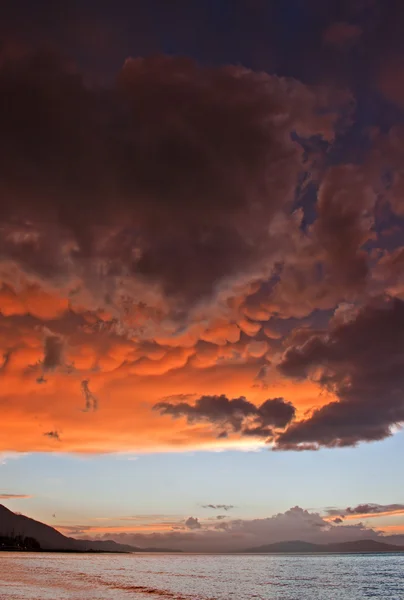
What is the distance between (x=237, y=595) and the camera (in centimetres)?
7244

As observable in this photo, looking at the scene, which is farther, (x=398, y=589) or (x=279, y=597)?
(x=398, y=589)

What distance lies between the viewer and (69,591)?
221 feet

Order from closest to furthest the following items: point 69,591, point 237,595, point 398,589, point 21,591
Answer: point 21,591, point 69,591, point 237,595, point 398,589

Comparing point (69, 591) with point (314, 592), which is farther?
point (314, 592)

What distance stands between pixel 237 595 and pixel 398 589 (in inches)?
1503

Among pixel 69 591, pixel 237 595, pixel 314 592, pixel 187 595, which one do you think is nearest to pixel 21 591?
pixel 69 591

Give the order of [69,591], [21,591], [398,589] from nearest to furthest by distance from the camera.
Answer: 1. [21,591]
2. [69,591]
3. [398,589]

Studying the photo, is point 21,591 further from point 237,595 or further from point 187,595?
point 237,595

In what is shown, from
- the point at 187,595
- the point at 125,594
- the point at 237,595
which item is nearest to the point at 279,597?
the point at 237,595

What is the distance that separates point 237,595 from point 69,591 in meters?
23.5

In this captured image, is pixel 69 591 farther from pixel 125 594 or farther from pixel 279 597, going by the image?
pixel 279 597

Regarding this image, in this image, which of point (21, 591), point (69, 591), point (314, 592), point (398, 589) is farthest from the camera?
point (398, 589)

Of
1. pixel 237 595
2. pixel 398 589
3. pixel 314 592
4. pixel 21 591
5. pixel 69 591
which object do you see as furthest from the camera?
pixel 398 589

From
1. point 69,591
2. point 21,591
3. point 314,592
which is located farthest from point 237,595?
point 21,591
